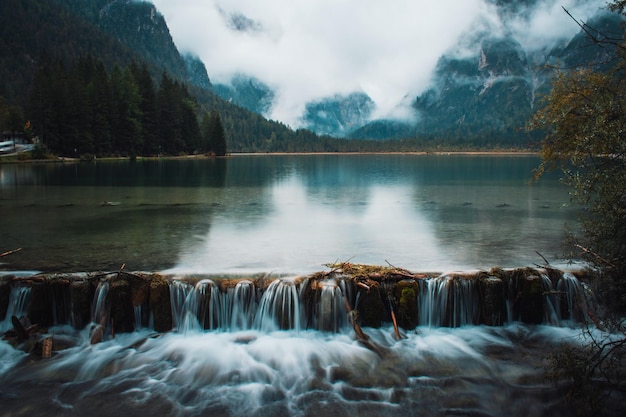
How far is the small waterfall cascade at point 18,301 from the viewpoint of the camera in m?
13.7

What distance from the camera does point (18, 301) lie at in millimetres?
13820

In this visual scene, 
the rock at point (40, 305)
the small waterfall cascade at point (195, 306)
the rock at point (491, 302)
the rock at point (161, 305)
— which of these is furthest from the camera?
the rock at point (491, 302)

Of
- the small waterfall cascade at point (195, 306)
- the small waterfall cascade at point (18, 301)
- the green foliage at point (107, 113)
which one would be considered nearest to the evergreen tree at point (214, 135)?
the green foliage at point (107, 113)

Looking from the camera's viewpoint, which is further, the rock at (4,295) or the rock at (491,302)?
the rock at (491,302)

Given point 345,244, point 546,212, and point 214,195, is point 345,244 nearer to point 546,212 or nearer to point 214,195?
point 546,212

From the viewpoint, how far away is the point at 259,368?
11.9 m

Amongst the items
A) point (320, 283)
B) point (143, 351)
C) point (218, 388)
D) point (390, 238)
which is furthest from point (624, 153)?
point (390, 238)

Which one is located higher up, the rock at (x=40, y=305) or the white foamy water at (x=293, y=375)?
the rock at (x=40, y=305)

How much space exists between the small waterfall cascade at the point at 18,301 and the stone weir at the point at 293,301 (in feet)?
0.10

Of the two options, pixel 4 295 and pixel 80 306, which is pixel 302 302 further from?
pixel 4 295

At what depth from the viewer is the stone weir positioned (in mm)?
13797

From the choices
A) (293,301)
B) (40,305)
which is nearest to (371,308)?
(293,301)

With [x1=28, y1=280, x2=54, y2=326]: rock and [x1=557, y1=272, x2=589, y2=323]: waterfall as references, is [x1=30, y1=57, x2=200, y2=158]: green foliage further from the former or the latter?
[x1=557, y1=272, x2=589, y2=323]: waterfall

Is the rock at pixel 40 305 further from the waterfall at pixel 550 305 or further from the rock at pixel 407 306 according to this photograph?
the waterfall at pixel 550 305
